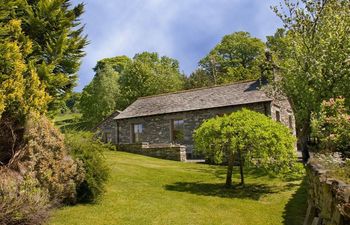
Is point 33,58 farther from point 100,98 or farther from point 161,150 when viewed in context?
point 100,98

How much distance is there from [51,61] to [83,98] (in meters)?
39.5

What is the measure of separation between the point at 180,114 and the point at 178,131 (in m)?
1.41

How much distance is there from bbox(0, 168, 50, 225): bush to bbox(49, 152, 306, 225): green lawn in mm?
584

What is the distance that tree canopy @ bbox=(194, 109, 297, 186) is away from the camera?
13.0 metres

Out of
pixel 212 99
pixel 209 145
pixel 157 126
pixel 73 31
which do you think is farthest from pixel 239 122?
pixel 157 126

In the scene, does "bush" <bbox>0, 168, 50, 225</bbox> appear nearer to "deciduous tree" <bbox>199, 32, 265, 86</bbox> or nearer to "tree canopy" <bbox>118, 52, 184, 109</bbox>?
"tree canopy" <bbox>118, 52, 184, 109</bbox>

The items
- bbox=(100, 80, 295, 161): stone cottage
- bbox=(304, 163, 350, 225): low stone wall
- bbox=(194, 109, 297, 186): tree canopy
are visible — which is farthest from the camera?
bbox=(100, 80, 295, 161): stone cottage

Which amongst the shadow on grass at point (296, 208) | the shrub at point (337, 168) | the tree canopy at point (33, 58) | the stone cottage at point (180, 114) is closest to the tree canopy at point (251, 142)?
the shadow on grass at point (296, 208)

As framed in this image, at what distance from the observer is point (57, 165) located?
9.45 m

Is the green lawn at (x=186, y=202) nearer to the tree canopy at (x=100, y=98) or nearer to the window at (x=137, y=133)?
the window at (x=137, y=133)

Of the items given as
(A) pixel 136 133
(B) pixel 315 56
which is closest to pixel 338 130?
(B) pixel 315 56

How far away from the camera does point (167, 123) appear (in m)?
27.2

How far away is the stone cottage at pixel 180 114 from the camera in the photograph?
2339cm

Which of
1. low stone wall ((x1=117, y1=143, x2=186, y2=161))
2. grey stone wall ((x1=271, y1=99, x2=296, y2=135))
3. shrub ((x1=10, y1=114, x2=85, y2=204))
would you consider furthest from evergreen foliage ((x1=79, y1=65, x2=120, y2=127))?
shrub ((x1=10, y1=114, x2=85, y2=204))
